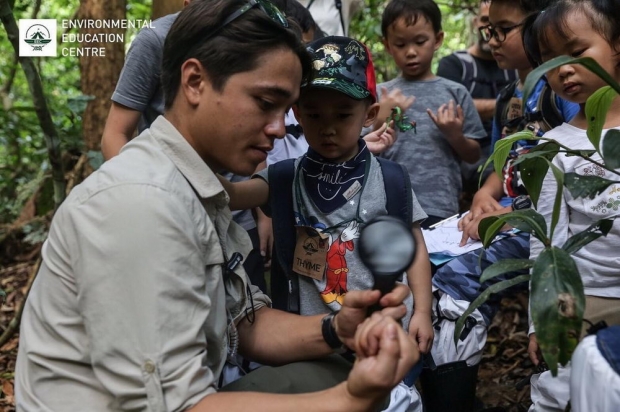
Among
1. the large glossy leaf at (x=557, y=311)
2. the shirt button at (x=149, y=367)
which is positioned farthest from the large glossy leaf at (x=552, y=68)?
the shirt button at (x=149, y=367)

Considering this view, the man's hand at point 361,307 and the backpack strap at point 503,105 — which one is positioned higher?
the backpack strap at point 503,105

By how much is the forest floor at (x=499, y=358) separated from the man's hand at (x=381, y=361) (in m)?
1.44

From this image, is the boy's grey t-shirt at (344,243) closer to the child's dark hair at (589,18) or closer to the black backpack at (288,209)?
the black backpack at (288,209)

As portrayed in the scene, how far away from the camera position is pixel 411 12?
405 centimetres

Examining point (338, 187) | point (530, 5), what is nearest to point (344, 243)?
point (338, 187)

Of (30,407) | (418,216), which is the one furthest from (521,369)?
(30,407)

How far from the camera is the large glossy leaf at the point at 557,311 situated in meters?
1.69

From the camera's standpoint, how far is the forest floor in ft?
11.9

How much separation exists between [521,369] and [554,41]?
1.94 metres

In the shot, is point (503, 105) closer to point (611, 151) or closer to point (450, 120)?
point (450, 120)

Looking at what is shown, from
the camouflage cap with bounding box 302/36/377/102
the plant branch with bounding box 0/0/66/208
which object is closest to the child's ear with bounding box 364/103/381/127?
the camouflage cap with bounding box 302/36/377/102

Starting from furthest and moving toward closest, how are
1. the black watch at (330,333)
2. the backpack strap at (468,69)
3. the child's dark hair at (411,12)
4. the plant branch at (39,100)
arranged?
the backpack strap at (468,69) < the child's dark hair at (411,12) < the plant branch at (39,100) < the black watch at (330,333)

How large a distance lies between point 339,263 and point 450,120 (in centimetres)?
140

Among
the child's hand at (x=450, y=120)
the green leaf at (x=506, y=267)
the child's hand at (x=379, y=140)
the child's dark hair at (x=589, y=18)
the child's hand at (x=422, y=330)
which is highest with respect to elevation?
the child's dark hair at (x=589, y=18)
